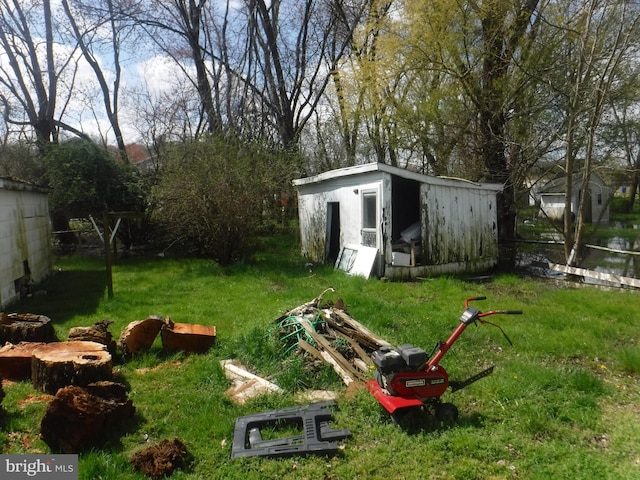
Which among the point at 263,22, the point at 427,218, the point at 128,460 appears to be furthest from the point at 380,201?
the point at 263,22

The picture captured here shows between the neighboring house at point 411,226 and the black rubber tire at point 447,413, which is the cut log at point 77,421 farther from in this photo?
the neighboring house at point 411,226

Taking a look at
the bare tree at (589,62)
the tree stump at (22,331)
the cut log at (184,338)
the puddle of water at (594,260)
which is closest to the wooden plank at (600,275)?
the puddle of water at (594,260)

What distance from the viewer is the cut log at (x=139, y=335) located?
5.47 m

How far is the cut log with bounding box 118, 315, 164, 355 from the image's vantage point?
5.47 m

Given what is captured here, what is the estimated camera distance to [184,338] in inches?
223

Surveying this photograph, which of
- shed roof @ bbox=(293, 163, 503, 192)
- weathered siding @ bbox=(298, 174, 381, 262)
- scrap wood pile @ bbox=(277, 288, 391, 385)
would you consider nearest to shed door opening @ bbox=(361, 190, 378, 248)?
weathered siding @ bbox=(298, 174, 381, 262)

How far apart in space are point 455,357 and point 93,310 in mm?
6382

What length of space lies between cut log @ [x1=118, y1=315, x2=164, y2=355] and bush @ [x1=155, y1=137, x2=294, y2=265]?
6.34 metres

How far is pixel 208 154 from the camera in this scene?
40.2 ft

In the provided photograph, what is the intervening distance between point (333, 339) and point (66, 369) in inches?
116

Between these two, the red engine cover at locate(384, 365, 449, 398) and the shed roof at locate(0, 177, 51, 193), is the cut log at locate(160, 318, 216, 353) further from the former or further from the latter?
the shed roof at locate(0, 177, 51, 193)

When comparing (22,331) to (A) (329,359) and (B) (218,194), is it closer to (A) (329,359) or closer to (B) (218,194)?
(A) (329,359)

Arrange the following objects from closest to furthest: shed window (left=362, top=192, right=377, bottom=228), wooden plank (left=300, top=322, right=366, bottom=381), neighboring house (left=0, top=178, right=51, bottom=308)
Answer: wooden plank (left=300, top=322, right=366, bottom=381)
neighboring house (left=0, top=178, right=51, bottom=308)
shed window (left=362, top=192, right=377, bottom=228)

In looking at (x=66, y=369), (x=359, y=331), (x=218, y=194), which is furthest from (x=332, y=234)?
(x=66, y=369)
